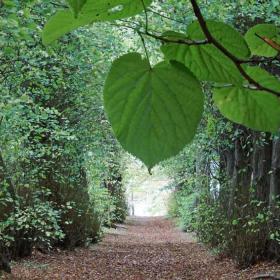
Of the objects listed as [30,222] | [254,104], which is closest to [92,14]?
[254,104]

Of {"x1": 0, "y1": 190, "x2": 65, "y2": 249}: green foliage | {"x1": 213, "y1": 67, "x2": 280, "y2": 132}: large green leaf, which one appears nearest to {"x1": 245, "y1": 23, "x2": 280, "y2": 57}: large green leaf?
{"x1": 213, "y1": 67, "x2": 280, "y2": 132}: large green leaf

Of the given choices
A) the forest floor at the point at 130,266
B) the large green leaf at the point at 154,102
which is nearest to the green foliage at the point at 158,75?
the large green leaf at the point at 154,102

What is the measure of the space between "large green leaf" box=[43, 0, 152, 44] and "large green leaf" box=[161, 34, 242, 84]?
4 cm

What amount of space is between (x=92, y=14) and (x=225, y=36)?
95 millimetres

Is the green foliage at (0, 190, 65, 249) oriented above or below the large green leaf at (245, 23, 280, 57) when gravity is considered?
below

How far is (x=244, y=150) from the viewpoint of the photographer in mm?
9547

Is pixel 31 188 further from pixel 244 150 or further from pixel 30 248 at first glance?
pixel 244 150

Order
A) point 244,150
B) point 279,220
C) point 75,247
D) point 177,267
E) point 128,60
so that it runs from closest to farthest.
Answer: point 128,60 < point 279,220 < point 177,267 < point 244,150 < point 75,247

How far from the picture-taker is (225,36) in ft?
1.10

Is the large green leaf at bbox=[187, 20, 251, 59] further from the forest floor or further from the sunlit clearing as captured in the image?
the sunlit clearing

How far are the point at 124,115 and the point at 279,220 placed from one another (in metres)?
6.82

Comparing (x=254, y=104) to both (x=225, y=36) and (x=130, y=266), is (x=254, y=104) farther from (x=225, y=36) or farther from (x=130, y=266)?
(x=130, y=266)

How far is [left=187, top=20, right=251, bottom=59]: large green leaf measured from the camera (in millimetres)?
328

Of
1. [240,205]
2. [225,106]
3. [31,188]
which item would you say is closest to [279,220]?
[240,205]
